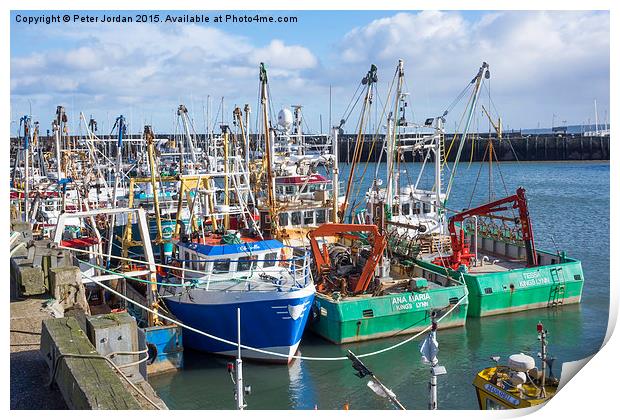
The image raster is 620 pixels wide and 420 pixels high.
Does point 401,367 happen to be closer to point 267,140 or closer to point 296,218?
point 267,140

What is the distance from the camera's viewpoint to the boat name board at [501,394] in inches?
365

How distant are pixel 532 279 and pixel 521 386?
34.4 ft

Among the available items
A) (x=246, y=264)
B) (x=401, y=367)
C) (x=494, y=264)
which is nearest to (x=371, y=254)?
(x=401, y=367)

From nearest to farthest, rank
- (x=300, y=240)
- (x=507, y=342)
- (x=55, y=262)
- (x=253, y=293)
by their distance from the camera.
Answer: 1. (x=55, y=262)
2. (x=253, y=293)
3. (x=507, y=342)
4. (x=300, y=240)

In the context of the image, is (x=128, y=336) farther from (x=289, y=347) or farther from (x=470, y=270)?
(x=470, y=270)

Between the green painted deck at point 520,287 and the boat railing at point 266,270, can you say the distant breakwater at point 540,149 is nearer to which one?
the green painted deck at point 520,287

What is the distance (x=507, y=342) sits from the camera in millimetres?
16984

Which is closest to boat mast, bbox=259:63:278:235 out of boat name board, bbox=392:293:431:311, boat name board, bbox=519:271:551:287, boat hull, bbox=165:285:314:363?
boat name board, bbox=392:293:431:311

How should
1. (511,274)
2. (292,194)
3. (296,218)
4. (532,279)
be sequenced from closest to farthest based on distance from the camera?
(511,274)
(532,279)
(296,218)
(292,194)

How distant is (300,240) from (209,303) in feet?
22.3

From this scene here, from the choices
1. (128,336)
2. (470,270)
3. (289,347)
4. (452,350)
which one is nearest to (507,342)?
(452,350)

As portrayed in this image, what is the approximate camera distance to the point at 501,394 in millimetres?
9492

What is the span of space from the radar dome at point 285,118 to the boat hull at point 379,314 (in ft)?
36.9

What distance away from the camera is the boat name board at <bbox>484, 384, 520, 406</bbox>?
9266 millimetres
